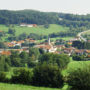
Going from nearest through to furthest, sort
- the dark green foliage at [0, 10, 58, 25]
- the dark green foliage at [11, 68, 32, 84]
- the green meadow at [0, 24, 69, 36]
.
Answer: the dark green foliage at [11, 68, 32, 84] < the green meadow at [0, 24, 69, 36] < the dark green foliage at [0, 10, 58, 25]

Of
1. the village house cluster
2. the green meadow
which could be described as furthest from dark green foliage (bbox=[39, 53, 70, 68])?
the green meadow

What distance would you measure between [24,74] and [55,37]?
90.6 m

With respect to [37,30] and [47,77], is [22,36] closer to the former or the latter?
[37,30]

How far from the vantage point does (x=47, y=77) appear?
32.9 metres

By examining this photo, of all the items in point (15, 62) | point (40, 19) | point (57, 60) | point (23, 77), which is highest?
point (23, 77)

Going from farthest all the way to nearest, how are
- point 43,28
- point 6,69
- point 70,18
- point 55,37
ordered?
point 70,18, point 43,28, point 55,37, point 6,69

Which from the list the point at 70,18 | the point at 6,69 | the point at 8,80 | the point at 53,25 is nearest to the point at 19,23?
the point at 53,25

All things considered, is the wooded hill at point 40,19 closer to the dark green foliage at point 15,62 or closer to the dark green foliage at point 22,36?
the dark green foliage at point 22,36

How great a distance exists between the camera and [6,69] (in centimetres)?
5144

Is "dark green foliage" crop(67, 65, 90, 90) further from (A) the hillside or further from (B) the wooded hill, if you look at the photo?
(B) the wooded hill

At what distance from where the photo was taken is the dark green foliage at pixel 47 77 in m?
32.7

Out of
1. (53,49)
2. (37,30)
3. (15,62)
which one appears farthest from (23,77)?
(37,30)

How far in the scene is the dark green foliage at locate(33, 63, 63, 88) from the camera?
32691mm

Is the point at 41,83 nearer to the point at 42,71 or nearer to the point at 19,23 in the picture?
the point at 42,71
